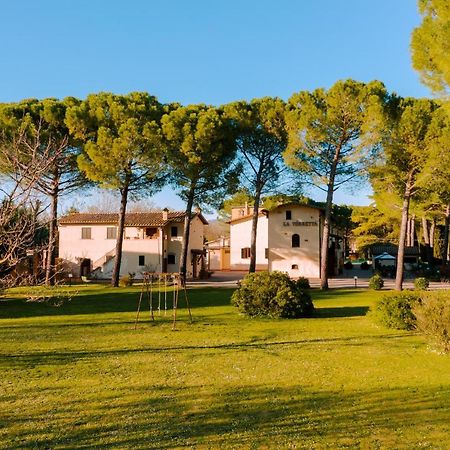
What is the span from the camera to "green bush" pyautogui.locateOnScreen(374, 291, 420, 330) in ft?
44.5

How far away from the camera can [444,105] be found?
1399cm

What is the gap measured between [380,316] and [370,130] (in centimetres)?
1307

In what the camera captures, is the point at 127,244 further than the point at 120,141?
Yes

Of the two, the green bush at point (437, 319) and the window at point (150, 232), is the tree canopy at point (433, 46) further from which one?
the window at point (150, 232)

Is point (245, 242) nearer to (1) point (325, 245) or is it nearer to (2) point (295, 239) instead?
(2) point (295, 239)

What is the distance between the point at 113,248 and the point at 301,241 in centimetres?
1583

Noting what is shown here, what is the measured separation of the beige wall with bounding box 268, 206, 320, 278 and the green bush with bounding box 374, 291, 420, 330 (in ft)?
84.4

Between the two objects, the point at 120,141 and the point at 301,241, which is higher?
the point at 120,141

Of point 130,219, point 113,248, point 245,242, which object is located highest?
point 130,219

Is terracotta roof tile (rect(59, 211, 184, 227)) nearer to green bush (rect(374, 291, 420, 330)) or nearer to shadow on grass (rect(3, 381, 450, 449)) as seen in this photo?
green bush (rect(374, 291, 420, 330))

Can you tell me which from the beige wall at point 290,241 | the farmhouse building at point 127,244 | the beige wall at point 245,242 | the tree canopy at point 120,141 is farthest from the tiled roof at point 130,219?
the tree canopy at point 120,141

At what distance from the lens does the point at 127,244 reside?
3903 cm

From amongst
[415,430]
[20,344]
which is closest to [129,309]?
[20,344]

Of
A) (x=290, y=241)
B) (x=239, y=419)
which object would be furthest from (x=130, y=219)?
(x=239, y=419)
